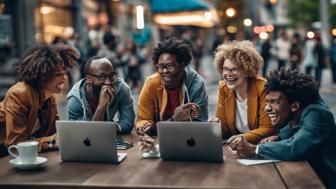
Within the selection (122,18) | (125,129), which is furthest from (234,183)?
(122,18)

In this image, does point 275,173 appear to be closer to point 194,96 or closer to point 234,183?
point 234,183

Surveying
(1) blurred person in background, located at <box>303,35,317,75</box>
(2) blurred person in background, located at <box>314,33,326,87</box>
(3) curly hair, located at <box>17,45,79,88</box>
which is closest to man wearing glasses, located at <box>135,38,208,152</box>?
(3) curly hair, located at <box>17,45,79,88</box>

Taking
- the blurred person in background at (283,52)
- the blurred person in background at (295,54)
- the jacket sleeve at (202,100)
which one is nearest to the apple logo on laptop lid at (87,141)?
the jacket sleeve at (202,100)

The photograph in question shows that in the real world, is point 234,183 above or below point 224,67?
below

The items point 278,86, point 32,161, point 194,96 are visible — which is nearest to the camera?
point 32,161

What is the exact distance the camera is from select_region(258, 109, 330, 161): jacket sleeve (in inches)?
125

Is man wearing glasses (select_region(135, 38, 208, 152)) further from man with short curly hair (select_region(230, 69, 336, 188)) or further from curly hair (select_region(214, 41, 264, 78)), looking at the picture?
man with short curly hair (select_region(230, 69, 336, 188))

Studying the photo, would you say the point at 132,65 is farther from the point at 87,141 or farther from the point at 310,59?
the point at 87,141

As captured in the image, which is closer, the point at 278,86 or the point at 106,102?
the point at 278,86

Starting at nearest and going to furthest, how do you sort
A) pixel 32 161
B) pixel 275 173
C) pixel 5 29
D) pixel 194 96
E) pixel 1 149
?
pixel 275 173
pixel 32 161
pixel 1 149
pixel 194 96
pixel 5 29

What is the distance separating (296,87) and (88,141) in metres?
1.35

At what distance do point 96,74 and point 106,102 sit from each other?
0.26 meters

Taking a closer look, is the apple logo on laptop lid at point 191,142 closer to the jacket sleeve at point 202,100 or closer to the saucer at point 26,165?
the saucer at point 26,165

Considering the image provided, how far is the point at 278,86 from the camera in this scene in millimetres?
3416
